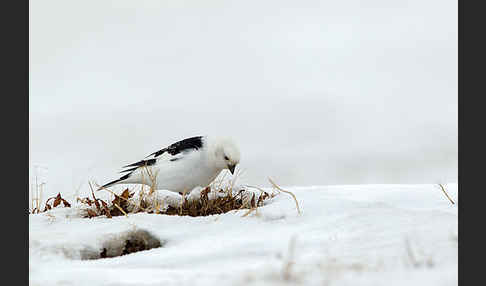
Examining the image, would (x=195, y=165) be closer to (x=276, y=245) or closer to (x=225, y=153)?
(x=225, y=153)

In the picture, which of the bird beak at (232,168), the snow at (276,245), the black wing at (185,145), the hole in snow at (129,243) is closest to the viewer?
the snow at (276,245)

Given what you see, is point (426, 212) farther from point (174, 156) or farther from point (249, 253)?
point (174, 156)

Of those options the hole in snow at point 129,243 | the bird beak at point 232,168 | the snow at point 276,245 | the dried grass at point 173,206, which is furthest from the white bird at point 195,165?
the hole in snow at point 129,243

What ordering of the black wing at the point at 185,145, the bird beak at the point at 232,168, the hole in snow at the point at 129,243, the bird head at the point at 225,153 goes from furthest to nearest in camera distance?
the black wing at the point at 185,145
the bird beak at the point at 232,168
the bird head at the point at 225,153
the hole in snow at the point at 129,243

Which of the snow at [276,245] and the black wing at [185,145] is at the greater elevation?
the black wing at [185,145]

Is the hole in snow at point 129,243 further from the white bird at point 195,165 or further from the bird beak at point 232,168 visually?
the bird beak at point 232,168

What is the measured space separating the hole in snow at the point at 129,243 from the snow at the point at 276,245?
0.02 metres

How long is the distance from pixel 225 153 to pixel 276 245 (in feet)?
9.42

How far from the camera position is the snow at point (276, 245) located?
2658mm

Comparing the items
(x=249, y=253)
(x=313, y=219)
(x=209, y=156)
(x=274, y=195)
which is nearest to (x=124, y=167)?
(x=209, y=156)

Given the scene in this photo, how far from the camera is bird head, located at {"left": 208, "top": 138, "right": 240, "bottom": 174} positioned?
6.27m

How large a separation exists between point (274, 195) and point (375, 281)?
325 cm

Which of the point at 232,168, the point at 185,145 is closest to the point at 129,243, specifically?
the point at 232,168

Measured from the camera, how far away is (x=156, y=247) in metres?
4.20
